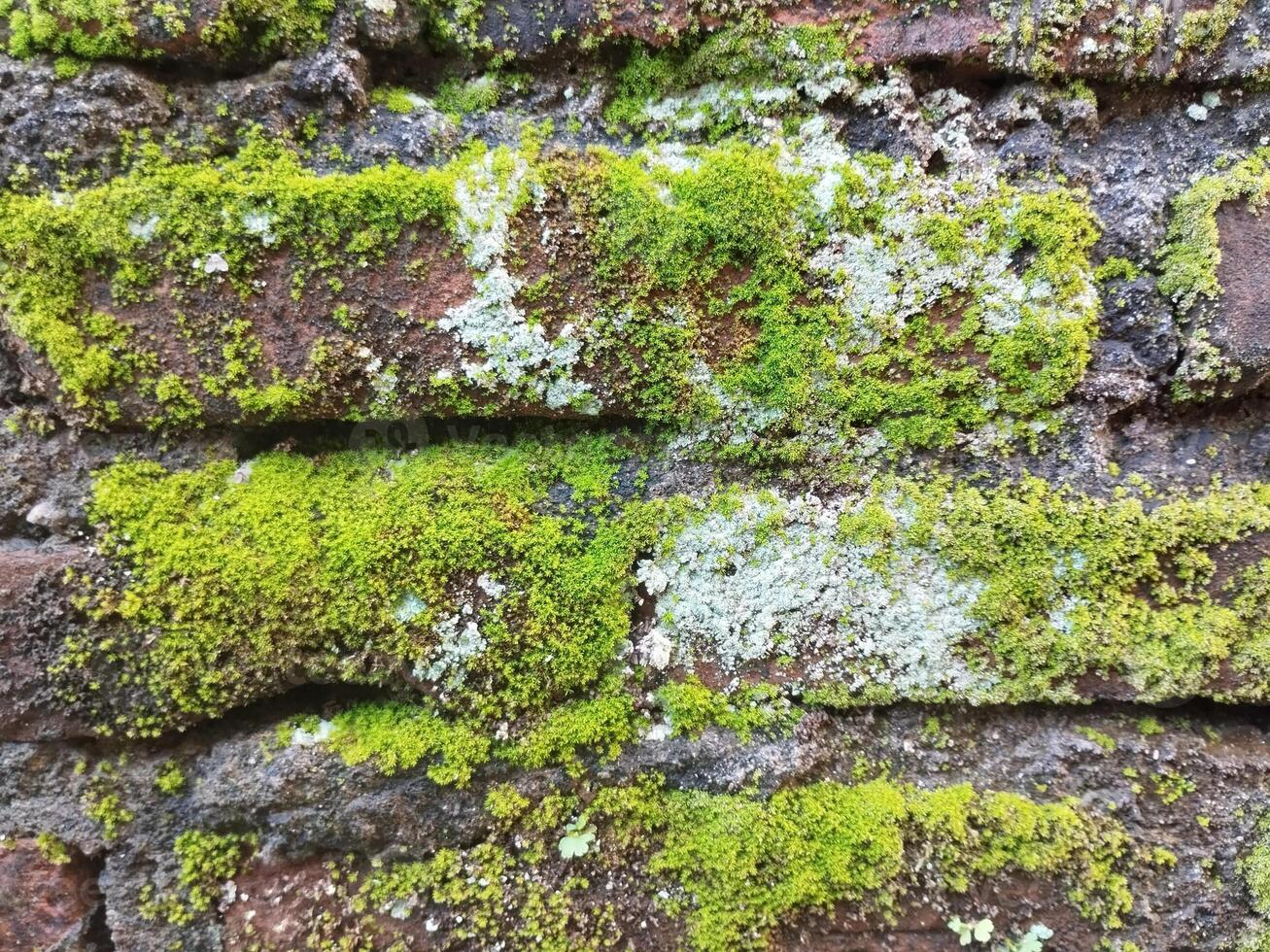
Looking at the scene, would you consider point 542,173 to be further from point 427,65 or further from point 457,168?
point 427,65

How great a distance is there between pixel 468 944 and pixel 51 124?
283 cm

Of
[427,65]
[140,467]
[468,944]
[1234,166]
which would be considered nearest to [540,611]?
[468,944]

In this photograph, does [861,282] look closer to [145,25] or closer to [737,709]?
[737,709]

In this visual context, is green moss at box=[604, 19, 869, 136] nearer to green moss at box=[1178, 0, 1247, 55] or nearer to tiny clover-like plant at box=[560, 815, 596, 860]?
green moss at box=[1178, 0, 1247, 55]

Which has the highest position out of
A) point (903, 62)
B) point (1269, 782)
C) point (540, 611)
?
point (903, 62)

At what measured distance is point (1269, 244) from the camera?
225 cm

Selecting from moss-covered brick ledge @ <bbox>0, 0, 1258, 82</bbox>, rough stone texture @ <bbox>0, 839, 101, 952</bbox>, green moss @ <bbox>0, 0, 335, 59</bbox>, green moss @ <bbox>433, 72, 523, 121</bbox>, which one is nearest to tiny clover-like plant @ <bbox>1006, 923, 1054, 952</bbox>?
moss-covered brick ledge @ <bbox>0, 0, 1258, 82</bbox>

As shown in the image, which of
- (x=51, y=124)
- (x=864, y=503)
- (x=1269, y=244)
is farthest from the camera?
(x=864, y=503)

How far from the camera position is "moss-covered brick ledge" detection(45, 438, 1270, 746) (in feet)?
7.48

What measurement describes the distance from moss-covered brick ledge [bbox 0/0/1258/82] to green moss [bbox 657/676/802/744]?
2.09 m

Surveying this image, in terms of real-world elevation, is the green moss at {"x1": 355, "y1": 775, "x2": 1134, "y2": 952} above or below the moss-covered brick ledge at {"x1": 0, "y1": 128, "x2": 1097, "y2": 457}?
below

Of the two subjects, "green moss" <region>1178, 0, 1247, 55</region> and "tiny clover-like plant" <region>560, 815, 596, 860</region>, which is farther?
"tiny clover-like plant" <region>560, 815, 596, 860</region>

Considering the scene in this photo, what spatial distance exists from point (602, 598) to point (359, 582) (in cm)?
79

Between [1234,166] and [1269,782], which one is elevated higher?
[1234,166]
